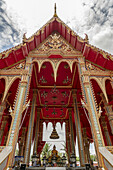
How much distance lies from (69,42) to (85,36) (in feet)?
4.94

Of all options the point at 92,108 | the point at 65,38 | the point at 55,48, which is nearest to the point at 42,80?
the point at 55,48

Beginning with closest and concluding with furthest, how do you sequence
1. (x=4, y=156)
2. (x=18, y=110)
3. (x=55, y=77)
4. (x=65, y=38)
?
(x=4, y=156) → (x=18, y=110) → (x=55, y=77) → (x=65, y=38)

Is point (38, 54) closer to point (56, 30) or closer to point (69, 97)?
point (56, 30)

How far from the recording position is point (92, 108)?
19.1 feet

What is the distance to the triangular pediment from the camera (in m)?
8.03

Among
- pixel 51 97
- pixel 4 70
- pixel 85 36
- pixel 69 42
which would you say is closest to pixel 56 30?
pixel 69 42

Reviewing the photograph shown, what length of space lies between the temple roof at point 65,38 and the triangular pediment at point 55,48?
0.26 m

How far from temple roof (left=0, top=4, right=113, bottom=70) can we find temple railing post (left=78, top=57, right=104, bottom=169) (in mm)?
837

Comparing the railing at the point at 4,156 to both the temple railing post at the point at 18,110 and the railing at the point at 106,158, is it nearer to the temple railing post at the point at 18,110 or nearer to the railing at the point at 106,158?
the temple railing post at the point at 18,110

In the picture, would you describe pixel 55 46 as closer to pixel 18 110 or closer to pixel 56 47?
pixel 56 47

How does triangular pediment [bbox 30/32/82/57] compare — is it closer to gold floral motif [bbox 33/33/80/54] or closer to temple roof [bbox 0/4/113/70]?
gold floral motif [bbox 33/33/80/54]

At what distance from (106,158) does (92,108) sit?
7.46ft

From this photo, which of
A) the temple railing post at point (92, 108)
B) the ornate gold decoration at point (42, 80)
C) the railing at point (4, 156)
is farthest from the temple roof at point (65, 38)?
the railing at point (4, 156)

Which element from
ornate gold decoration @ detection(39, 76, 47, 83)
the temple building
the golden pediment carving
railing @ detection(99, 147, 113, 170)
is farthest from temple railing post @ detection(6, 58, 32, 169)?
railing @ detection(99, 147, 113, 170)
